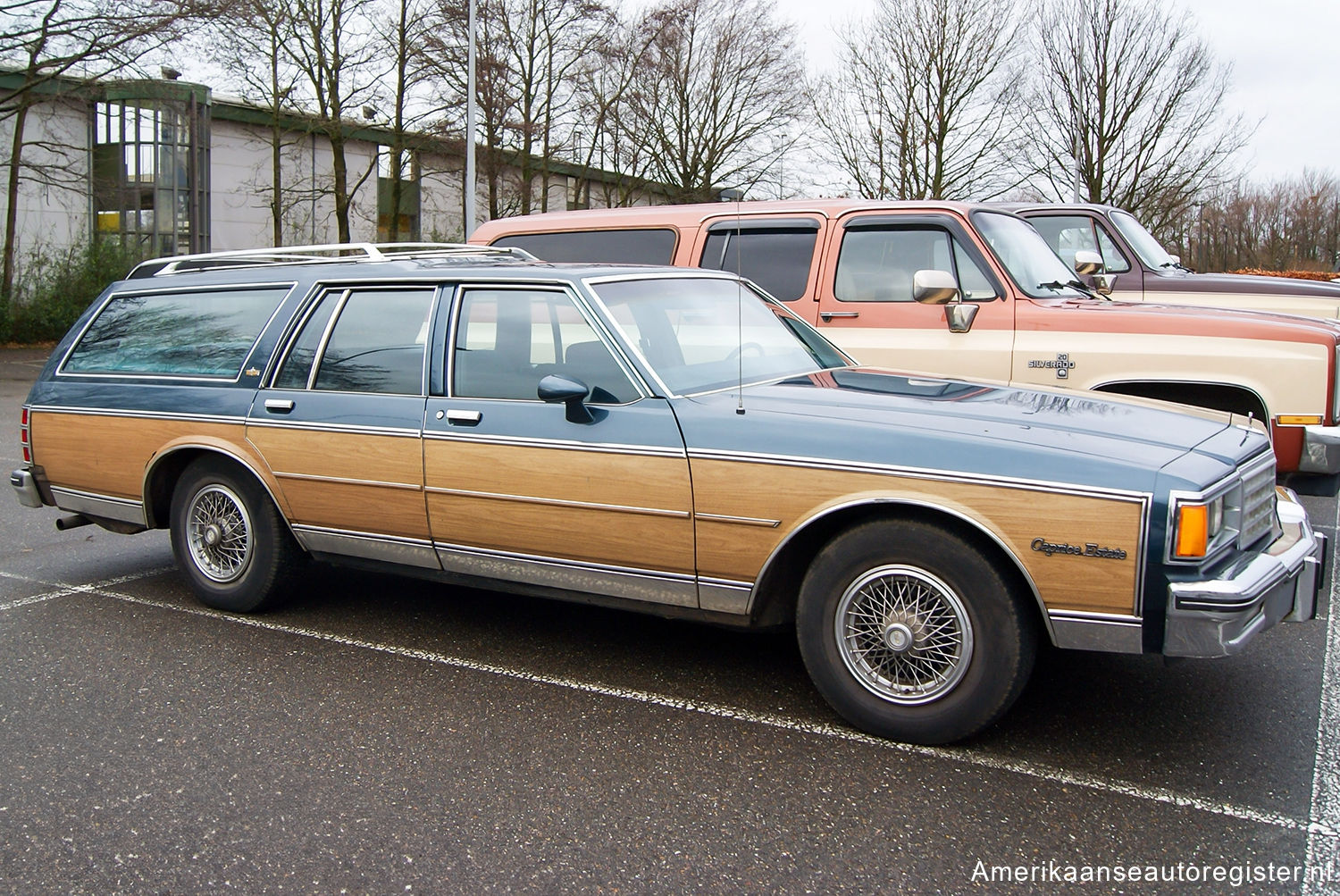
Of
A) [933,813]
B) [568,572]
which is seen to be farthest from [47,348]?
[933,813]

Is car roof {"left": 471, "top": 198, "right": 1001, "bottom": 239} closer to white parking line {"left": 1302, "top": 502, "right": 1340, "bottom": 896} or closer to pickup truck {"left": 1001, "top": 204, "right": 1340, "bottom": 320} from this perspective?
pickup truck {"left": 1001, "top": 204, "right": 1340, "bottom": 320}

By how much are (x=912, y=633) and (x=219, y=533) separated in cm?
336

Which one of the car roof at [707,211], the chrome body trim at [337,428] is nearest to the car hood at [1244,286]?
the car roof at [707,211]

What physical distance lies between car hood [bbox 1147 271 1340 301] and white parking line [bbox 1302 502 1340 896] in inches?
223

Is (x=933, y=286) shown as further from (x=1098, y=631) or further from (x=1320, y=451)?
(x=1098, y=631)

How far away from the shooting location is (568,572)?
437 centimetres

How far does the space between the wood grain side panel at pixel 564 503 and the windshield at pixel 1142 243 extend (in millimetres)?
7938

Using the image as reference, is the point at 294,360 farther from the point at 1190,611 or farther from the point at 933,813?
the point at 1190,611

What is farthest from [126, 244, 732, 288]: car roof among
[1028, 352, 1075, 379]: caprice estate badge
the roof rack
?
[1028, 352, 1075, 379]: caprice estate badge

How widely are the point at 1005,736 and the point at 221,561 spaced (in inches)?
143

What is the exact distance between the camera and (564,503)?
4285 mm

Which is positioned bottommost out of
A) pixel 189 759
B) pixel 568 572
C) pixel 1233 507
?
pixel 189 759

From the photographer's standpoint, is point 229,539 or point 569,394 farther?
point 229,539

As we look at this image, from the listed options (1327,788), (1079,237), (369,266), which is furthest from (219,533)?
(1079,237)
